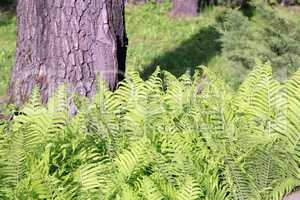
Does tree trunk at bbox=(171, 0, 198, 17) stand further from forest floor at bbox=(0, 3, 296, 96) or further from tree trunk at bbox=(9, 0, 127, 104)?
tree trunk at bbox=(9, 0, 127, 104)

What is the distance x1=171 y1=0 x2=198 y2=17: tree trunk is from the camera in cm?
1461

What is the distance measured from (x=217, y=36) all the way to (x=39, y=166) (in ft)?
35.6

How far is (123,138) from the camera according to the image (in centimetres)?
287

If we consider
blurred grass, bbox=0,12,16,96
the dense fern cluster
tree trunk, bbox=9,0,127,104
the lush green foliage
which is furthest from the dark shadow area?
the dense fern cluster

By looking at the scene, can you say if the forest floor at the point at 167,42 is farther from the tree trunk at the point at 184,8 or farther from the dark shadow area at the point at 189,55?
the tree trunk at the point at 184,8

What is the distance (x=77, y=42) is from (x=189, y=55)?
22.3 feet

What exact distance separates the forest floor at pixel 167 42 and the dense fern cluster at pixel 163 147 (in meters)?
4.94

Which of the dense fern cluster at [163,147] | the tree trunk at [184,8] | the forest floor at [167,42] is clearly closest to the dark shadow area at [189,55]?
the forest floor at [167,42]

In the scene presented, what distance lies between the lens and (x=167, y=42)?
1252cm

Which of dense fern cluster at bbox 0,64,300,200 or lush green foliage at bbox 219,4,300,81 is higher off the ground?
dense fern cluster at bbox 0,64,300,200

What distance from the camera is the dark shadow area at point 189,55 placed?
10.3m

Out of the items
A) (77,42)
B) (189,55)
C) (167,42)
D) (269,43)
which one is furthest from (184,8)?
(77,42)

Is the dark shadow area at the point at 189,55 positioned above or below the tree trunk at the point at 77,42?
below

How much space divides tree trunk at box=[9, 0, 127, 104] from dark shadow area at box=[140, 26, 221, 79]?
4233mm
